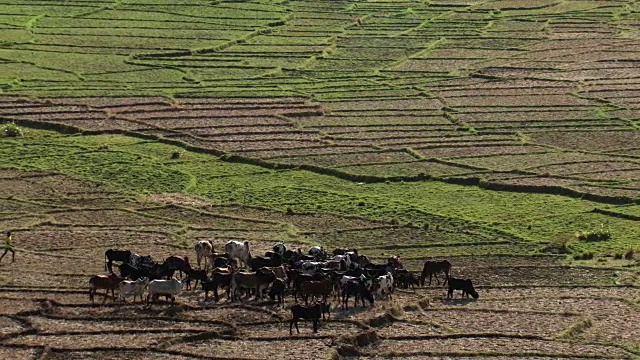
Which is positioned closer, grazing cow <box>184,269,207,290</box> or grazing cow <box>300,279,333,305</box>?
grazing cow <box>300,279,333,305</box>

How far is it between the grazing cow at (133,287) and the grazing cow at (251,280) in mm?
1876

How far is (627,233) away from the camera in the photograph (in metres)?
41.9

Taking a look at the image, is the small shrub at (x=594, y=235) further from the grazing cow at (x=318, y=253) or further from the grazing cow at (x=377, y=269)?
the grazing cow at (x=318, y=253)

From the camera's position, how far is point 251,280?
32688mm

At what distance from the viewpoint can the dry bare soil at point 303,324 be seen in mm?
29594

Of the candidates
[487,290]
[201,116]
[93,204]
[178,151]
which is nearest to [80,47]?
[201,116]

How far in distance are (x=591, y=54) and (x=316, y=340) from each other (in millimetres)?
47177

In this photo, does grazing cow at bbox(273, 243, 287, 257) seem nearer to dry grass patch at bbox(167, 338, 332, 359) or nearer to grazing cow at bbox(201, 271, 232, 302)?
grazing cow at bbox(201, 271, 232, 302)

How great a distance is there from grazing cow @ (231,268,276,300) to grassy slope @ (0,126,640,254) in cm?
856

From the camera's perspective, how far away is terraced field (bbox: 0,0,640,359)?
31.3m

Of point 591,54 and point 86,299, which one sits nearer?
point 86,299

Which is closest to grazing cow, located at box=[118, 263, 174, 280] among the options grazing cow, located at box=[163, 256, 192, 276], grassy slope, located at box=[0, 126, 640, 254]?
grazing cow, located at box=[163, 256, 192, 276]

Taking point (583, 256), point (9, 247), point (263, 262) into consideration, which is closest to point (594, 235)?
point (583, 256)

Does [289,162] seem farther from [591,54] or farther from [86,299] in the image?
[591,54]
